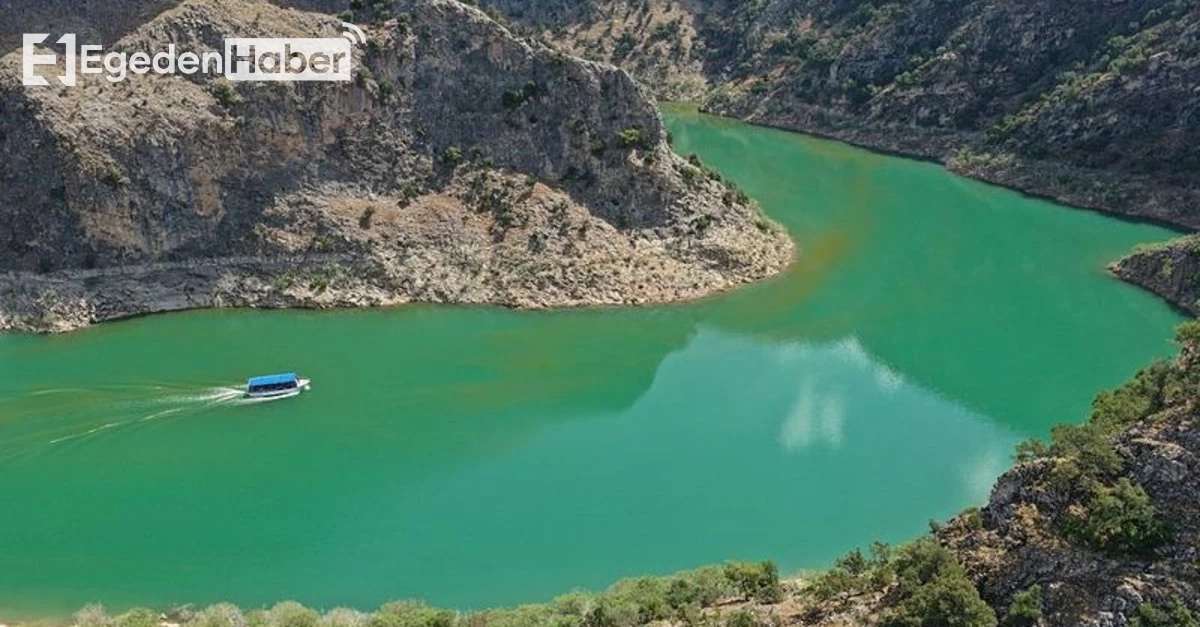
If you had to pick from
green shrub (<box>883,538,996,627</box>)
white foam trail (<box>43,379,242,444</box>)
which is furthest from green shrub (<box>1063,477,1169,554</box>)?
white foam trail (<box>43,379,242,444</box>)

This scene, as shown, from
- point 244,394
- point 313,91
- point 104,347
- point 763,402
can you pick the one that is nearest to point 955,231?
point 763,402

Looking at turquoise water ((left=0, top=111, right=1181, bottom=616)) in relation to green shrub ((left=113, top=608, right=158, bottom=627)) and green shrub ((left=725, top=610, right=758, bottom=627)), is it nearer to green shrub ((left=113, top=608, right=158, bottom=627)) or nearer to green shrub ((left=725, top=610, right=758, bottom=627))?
green shrub ((left=113, top=608, right=158, bottom=627))

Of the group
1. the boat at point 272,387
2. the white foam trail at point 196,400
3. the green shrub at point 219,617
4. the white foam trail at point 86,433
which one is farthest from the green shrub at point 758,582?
the white foam trail at point 86,433

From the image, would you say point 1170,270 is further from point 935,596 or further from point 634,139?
point 935,596

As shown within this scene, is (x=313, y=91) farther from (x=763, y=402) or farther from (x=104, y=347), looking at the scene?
(x=763, y=402)

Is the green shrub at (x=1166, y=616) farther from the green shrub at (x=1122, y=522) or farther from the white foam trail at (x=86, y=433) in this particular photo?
the white foam trail at (x=86, y=433)

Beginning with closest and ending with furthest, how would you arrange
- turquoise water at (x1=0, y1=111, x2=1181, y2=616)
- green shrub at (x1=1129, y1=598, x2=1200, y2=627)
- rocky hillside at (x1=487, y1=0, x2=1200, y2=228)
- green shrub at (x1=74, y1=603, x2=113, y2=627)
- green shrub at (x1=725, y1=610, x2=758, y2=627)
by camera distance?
green shrub at (x1=1129, y1=598, x2=1200, y2=627) < green shrub at (x1=725, y1=610, x2=758, y2=627) < green shrub at (x1=74, y1=603, x2=113, y2=627) < turquoise water at (x1=0, y1=111, x2=1181, y2=616) < rocky hillside at (x1=487, y1=0, x2=1200, y2=228)
